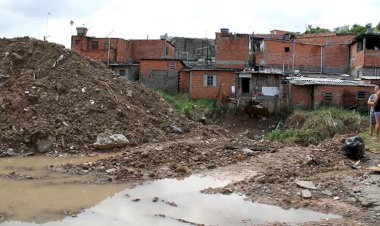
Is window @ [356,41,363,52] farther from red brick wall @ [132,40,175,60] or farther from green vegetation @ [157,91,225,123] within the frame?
red brick wall @ [132,40,175,60]

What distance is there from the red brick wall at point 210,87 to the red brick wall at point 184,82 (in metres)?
1.16

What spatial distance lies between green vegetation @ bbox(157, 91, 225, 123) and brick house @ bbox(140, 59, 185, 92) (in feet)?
3.58

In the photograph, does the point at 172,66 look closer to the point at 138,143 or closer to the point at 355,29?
the point at 138,143

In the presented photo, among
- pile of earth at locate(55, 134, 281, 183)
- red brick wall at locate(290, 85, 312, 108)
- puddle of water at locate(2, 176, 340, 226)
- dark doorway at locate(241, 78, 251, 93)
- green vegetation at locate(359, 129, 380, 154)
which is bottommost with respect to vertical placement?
puddle of water at locate(2, 176, 340, 226)

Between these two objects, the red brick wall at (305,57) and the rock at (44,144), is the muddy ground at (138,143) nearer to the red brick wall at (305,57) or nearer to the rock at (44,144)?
the rock at (44,144)

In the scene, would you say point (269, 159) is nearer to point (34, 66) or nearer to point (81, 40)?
point (34, 66)

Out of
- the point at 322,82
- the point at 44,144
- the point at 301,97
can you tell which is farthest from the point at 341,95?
the point at 44,144

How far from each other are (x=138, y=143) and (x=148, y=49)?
2340cm

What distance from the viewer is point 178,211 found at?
8008 millimetres

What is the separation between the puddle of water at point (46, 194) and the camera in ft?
26.4

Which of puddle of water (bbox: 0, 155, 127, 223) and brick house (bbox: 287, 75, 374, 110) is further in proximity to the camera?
brick house (bbox: 287, 75, 374, 110)

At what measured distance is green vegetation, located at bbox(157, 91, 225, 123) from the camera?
2228 centimetres

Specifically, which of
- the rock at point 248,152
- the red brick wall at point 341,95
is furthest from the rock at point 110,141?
the red brick wall at point 341,95

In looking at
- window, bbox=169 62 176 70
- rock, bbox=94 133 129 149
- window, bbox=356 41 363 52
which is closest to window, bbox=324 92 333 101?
window, bbox=356 41 363 52
